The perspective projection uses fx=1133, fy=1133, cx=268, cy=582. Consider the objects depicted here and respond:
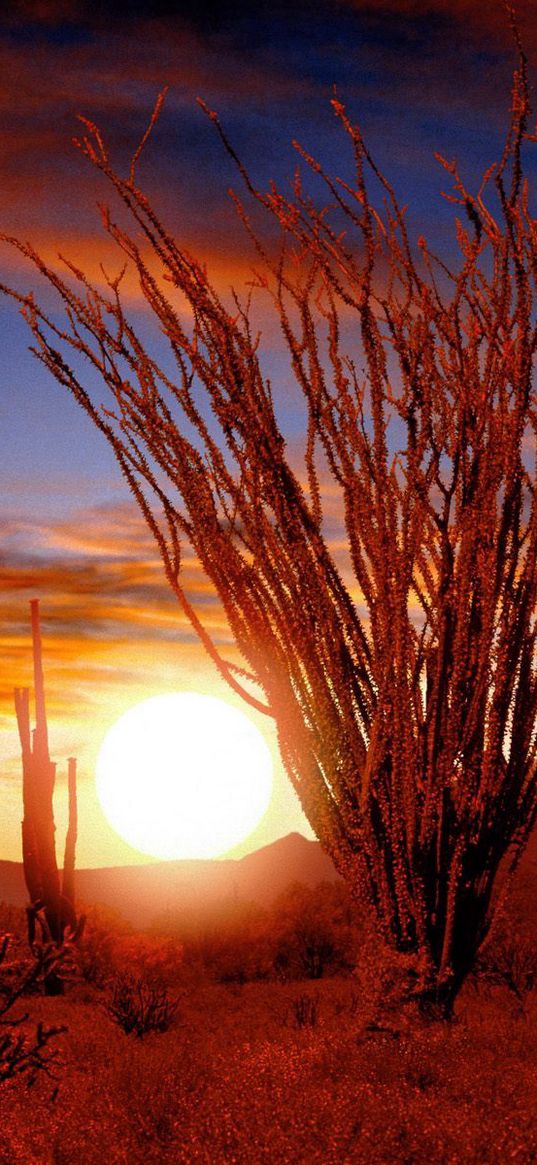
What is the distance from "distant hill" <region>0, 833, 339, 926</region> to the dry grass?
148 ft

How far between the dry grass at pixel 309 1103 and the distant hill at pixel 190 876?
4518cm

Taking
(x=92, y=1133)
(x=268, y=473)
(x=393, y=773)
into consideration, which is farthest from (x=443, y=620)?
(x=92, y=1133)

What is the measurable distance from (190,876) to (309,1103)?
6104 cm

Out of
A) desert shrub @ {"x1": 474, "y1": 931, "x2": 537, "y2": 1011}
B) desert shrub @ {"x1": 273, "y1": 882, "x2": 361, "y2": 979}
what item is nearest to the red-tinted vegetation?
desert shrub @ {"x1": 474, "y1": 931, "x2": 537, "y2": 1011}

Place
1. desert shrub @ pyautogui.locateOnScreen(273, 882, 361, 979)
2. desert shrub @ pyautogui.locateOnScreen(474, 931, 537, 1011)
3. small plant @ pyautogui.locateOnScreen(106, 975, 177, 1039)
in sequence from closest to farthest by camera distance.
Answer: small plant @ pyautogui.locateOnScreen(106, 975, 177, 1039) < desert shrub @ pyautogui.locateOnScreen(474, 931, 537, 1011) < desert shrub @ pyautogui.locateOnScreen(273, 882, 361, 979)

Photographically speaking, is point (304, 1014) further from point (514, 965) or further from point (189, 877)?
point (189, 877)

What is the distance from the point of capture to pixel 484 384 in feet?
23.3

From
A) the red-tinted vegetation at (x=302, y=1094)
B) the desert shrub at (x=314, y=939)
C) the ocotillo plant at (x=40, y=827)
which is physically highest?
the ocotillo plant at (x=40, y=827)

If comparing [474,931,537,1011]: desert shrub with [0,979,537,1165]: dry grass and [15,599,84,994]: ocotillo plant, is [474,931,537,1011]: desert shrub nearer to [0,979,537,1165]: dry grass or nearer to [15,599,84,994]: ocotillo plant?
[0,979,537,1165]: dry grass

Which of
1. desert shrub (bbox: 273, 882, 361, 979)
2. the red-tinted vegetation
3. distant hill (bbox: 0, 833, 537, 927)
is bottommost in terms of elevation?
distant hill (bbox: 0, 833, 537, 927)

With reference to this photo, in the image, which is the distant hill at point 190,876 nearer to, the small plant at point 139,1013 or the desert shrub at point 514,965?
the desert shrub at point 514,965

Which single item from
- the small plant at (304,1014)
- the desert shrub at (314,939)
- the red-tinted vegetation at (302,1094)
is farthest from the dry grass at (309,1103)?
the desert shrub at (314,939)

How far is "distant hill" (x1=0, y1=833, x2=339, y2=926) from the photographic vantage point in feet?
186

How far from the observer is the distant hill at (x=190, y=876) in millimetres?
56812
